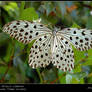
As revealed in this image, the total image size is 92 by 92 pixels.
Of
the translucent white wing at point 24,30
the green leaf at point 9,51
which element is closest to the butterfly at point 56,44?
the translucent white wing at point 24,30

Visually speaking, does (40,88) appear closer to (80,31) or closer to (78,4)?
(80,31)

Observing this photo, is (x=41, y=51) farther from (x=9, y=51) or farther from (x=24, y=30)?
(x=9, y=51)

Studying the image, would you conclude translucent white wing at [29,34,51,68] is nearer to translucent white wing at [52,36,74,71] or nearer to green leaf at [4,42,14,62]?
translucent white wing at [52,36,74,71]

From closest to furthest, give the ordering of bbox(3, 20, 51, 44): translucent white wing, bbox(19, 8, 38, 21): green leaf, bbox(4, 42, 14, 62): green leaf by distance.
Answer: bbox(3, 20, 51, 44): translucent white wing
bbox(19, 8, 38, 21): green leaf
bbox(4, 42, 14, 62): green leaf

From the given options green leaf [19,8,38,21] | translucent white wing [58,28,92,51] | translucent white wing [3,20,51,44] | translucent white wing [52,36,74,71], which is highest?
green leaf [19,8,38,21]

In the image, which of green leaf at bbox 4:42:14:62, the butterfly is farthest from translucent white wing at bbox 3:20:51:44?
green leaf at bbox 4:42:14:62

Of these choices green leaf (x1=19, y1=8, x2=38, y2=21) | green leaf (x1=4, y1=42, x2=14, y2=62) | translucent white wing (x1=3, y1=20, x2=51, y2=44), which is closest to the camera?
translucent white wing (x1=3, y1=20, x2=51, y2=44)

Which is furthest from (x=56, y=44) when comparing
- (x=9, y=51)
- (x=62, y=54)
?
(x=9, y=51)
